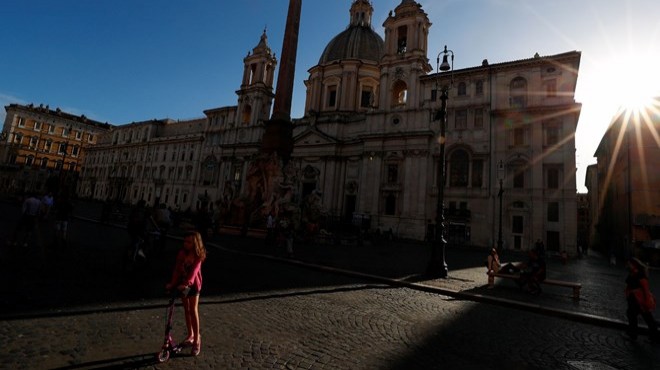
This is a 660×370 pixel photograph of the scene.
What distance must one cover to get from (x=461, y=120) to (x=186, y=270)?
3488cm

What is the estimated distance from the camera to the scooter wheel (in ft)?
11.2

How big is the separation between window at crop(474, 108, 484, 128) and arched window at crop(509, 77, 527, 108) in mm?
2803

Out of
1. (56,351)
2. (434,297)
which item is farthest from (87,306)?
(434,297)

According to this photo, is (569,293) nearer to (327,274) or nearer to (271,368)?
(327,274)

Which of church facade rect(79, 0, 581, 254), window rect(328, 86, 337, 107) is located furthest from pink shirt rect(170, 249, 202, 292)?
window rect(328, 86, 337, 107)

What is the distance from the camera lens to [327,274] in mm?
10352

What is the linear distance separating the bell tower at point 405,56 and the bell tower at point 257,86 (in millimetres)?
21962

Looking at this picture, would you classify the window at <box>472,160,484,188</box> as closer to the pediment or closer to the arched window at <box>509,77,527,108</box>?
the arched window at <box>509,77,527,108</box>

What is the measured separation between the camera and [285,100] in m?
22.1

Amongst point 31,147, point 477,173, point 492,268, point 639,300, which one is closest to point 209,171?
point 31,147

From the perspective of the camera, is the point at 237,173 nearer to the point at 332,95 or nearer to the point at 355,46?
the point at 332,95

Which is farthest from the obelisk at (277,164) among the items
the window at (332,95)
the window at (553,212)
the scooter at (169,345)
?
the window at (332,95)

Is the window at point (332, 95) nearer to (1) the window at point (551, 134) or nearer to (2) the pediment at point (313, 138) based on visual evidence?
(2) the pediment at point (313, 138)

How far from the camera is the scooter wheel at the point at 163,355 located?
11.2 feet
